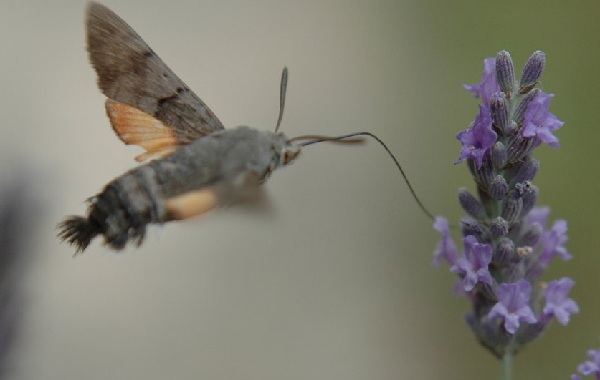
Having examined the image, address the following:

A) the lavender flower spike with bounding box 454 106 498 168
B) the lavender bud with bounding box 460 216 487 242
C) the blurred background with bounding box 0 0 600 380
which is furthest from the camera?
the blurred background with bounding box 0 0 600 380

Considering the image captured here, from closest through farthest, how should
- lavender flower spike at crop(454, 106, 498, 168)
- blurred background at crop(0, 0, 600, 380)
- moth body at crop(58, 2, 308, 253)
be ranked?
moth body at crop(58, 2, 308, 253) → lavender flower spike at crop(454, 106, 498, 168) → blurred background at crop(0, 0, 600, 380)

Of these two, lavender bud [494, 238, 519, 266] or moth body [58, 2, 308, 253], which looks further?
lavender bud [494, 238, 519, 266]

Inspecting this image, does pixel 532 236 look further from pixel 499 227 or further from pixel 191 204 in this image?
pixel 191 204

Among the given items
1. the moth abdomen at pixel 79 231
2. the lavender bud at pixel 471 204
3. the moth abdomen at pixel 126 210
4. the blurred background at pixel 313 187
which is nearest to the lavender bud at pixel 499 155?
the lavender bud at pixel 471 204

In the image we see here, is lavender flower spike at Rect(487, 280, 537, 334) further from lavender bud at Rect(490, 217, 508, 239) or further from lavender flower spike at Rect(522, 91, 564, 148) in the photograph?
lavender flower spike at Rect(522, 91, 564, 148)

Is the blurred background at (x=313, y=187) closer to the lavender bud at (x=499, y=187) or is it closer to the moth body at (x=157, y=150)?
the moth body at (x=157, y=150)

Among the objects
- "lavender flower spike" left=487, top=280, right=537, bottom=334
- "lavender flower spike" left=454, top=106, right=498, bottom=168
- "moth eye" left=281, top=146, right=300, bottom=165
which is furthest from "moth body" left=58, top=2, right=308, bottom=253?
"lavender flower spike" left=487, top=280, right=537, bottom=334

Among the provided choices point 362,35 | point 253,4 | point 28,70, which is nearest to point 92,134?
point 28,70

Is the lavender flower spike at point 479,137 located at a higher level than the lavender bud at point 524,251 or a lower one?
higher
